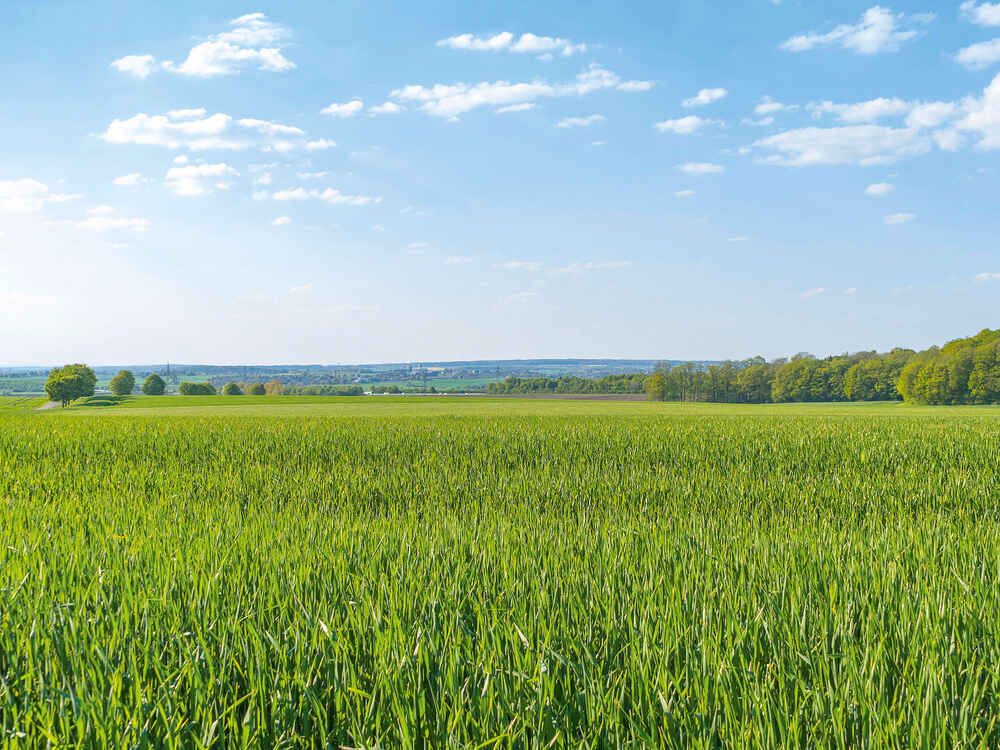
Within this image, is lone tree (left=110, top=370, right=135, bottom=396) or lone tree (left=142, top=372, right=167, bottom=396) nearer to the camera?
lone tree (left=110, top=370, right=135, bottom=396)

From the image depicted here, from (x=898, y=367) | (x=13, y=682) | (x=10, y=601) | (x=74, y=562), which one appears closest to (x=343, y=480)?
(x=74, y=562)

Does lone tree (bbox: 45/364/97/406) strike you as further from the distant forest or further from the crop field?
the crop field

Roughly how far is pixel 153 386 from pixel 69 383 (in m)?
27.3

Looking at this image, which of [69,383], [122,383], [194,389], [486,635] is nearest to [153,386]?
[122,383]

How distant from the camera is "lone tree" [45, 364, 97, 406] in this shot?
11112cm

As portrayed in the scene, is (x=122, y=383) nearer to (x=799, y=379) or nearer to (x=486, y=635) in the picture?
(x=799, y=379)

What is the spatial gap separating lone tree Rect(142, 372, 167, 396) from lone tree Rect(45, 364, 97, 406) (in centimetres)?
1856

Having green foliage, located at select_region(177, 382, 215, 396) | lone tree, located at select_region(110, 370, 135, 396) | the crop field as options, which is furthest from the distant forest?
the crop field

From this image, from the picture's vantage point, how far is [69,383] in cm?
11119

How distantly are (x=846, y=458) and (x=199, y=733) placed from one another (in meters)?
11.5

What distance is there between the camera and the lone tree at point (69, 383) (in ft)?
365

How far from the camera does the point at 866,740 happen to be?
1806mm

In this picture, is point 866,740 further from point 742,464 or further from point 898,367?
point 898,367

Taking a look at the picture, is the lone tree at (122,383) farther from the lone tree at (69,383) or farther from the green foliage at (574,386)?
the green foliage at (574,386)
